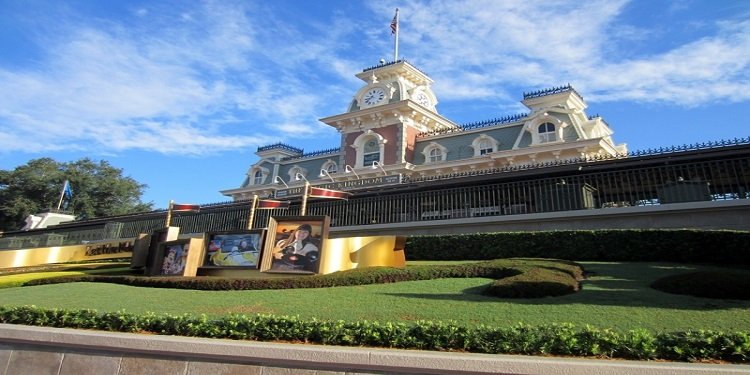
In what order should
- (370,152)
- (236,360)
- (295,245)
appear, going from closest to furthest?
1. (236,360)
2. (295,245)
3. (370,152)

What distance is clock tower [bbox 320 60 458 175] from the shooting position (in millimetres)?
36062

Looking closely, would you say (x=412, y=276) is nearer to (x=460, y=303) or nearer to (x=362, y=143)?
(x=460, y=303)

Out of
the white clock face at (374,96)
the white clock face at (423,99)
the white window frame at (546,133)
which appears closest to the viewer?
the white window frame at (546,133)

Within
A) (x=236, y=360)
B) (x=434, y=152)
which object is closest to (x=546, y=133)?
(x=434, y=152)

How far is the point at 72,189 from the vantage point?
181 ft

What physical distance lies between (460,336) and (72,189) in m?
62.8

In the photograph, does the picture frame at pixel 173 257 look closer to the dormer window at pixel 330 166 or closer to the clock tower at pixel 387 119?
the clock tower at pixel 387 119

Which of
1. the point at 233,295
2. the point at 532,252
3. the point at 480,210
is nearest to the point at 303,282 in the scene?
the point at 233,295

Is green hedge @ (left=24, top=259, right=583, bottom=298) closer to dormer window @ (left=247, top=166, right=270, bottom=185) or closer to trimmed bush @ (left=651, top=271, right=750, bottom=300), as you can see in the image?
trimmed bush @ (left=651, top=271, right=750, bottom=300)

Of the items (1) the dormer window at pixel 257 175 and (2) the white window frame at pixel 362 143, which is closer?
(2) the white window frame at pixel 362 143

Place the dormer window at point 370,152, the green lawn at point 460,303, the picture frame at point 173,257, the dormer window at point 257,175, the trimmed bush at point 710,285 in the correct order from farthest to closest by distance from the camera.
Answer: the dormer window at point 257,175
the dormer window at point 370,152
the picture frame at point 173,257
the trimmed bush at point 710,285
the green lawn at point 460,303

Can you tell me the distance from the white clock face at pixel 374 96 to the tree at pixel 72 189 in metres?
37.0

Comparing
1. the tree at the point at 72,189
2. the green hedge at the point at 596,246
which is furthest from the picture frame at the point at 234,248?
the tree at the point at 72,189

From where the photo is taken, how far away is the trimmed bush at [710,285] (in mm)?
6521
